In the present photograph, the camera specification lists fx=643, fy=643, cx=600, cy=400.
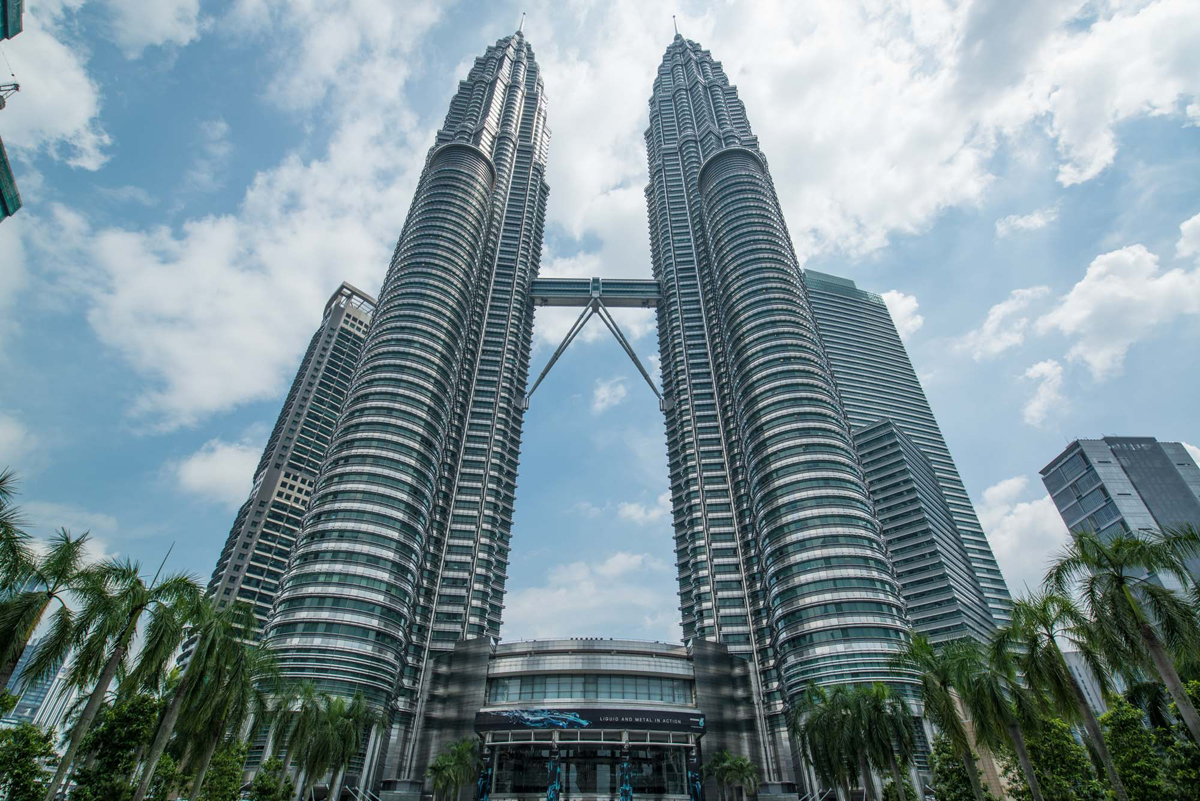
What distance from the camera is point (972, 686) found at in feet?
119

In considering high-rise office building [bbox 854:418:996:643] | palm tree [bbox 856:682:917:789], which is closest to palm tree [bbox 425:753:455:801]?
palm tree [bbox 856:682:917:789]

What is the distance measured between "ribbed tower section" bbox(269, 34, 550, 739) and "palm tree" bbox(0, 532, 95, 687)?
60.1 m

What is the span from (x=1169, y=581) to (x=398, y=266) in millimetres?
203826

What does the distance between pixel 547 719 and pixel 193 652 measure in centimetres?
6036

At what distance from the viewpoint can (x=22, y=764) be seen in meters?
32.7

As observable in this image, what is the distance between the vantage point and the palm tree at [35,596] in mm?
25812

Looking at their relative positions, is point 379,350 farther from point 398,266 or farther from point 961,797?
point 961,797

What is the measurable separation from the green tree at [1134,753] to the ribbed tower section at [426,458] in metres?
78.4

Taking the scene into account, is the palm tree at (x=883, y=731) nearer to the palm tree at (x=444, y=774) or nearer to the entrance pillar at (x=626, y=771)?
the palm tree at (x=444, y=774)

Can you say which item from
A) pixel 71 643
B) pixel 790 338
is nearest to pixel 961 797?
pixel 71 643

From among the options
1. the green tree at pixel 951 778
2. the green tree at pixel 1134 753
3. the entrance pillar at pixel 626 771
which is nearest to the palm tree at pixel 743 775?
the entrance pillar at pixel 626 771

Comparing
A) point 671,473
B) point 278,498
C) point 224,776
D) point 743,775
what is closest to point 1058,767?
point 743,775

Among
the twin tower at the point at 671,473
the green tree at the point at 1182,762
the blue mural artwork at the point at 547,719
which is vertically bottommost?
the green tree at the point at 1182,762

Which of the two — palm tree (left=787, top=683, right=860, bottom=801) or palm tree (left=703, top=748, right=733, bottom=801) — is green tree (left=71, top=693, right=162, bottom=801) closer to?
palm tree (left=787, top=683, right=860, bottom=801)
